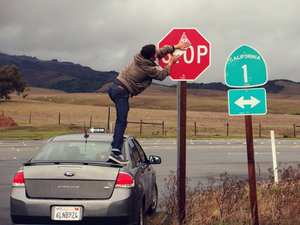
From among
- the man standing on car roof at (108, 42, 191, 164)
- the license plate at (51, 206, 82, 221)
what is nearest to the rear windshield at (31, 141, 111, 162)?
the man standing on car roof at (108, 42, 191, 164)

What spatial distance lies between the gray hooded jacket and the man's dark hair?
57 millimetres

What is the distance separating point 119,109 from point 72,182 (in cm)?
137

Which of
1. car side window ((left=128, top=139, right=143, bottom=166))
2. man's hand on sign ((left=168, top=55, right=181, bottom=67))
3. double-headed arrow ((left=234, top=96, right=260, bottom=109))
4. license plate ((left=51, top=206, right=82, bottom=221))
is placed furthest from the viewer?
car side window ((left=128, top=139, right=143, bottom=166))

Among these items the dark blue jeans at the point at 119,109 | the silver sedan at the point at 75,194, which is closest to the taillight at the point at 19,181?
the silver sedan at the point at 75,194

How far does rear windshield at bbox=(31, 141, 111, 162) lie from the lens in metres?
7.16

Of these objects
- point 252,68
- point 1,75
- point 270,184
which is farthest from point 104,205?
point 1,75

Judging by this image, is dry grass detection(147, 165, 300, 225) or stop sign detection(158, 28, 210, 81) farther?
dry grass detection(147, 165, 300, 225)

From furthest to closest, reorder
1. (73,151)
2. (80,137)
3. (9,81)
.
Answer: (9,81), (80,137), (73,151)

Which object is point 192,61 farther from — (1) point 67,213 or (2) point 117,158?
(1) point 67,213

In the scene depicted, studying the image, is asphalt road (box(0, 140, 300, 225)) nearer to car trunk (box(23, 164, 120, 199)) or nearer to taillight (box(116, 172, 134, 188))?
car trunk (box(23, 164, 120, 199))

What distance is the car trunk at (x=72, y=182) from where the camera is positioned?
637cm

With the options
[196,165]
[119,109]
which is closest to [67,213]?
[119,109]

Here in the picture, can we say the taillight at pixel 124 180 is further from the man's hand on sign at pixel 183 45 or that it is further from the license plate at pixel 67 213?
the man's hand on sign at pixel 183 45

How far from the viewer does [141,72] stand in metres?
7.08
